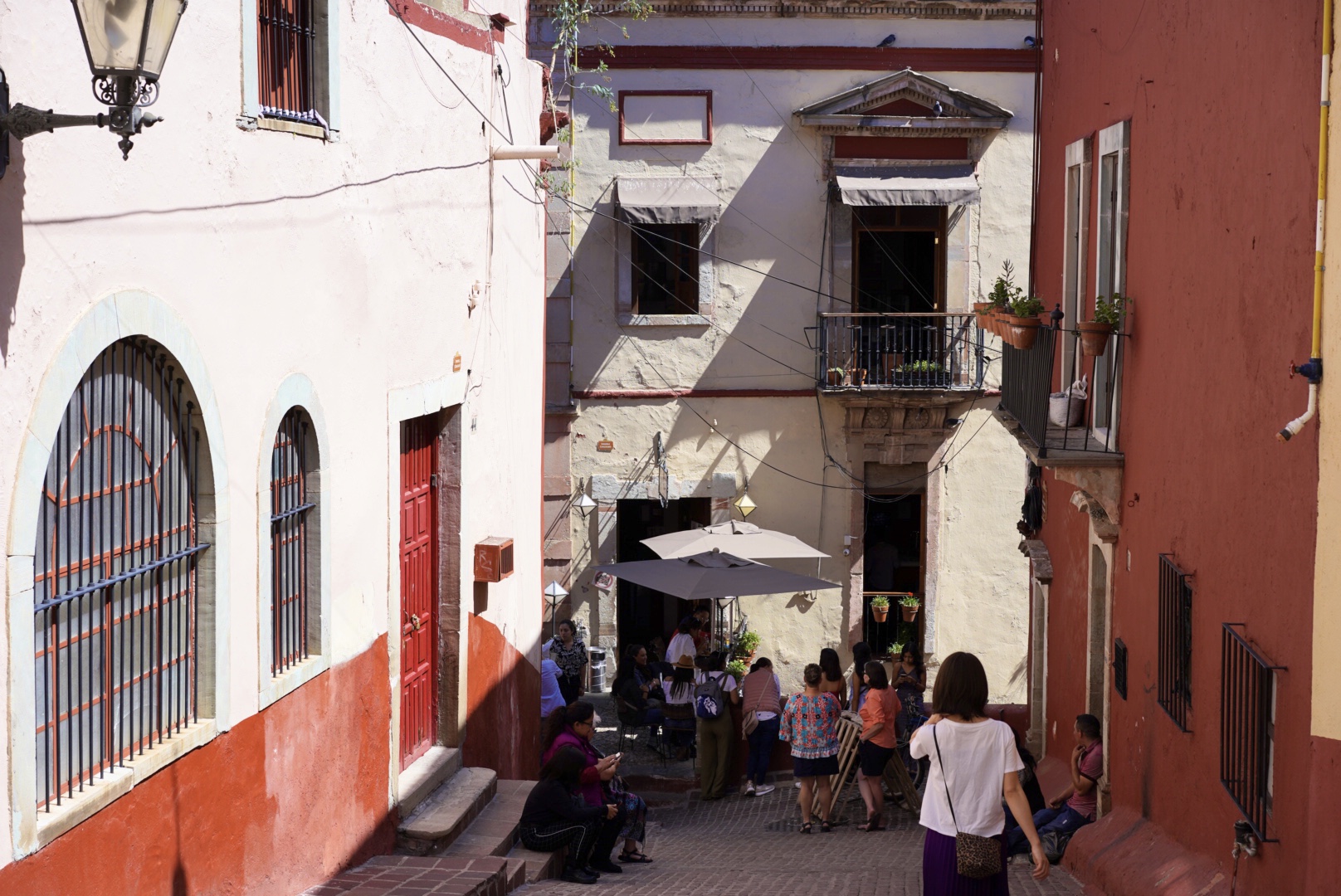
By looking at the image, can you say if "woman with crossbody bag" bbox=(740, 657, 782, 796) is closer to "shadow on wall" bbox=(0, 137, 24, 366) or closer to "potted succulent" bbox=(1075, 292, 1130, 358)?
→ "potted succulent" bbox=(1075, 292, 1130, 358)

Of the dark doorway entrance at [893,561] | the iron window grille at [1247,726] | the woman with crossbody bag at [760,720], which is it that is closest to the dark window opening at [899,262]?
the dark doorway entrance at [893,561]

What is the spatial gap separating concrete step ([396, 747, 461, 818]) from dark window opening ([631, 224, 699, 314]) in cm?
1047

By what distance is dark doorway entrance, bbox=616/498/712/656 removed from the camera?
67.2ft

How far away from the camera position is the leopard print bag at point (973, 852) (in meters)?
5.86

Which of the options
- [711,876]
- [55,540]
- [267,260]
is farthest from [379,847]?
[55,540]

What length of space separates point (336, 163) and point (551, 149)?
3.63m

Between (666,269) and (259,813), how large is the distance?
550 inches

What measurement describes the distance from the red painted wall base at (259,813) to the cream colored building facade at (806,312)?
37.1ft

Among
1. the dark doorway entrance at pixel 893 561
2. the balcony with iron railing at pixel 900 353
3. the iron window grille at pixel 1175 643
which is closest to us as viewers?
the iron window grille at pixel 1175 643

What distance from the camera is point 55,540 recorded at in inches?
198

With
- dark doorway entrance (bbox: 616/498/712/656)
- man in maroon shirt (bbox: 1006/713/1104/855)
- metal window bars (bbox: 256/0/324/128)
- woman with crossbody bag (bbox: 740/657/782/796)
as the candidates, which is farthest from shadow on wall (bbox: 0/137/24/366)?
dark doorway entrance (bbox: 616/498/712/656)

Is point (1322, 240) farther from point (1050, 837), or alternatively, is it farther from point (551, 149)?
point (551, 149)

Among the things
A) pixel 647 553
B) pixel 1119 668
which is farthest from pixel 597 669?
pixel 1119 668

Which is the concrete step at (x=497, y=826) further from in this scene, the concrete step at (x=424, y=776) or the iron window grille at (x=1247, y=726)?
the iron window grille at (x=1247, y=726)
